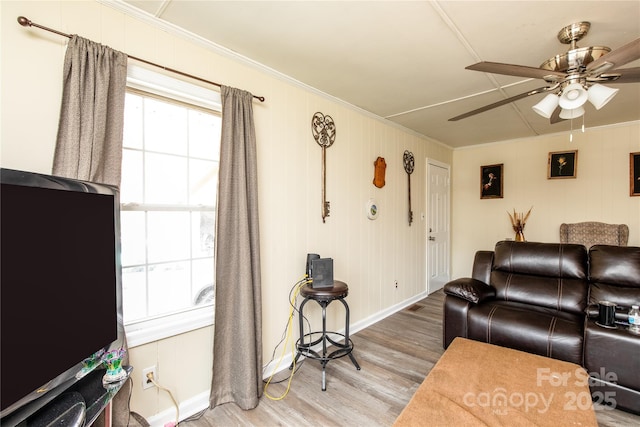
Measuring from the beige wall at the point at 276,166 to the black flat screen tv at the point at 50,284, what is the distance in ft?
1.99

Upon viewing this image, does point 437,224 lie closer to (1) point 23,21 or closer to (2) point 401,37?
(2) point 401,37

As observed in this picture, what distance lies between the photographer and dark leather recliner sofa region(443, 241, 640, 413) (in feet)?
5.94

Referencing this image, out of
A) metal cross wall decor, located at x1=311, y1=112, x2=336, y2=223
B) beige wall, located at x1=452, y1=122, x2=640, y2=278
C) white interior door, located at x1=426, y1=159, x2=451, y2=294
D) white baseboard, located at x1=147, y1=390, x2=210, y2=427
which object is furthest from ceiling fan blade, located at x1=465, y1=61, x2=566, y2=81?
white interior door, located at x1=426, y1=159, x2=451, y2=294

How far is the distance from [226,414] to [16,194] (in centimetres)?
174

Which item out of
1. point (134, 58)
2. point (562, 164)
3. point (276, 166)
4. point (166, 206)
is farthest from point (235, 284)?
point (562, 164)

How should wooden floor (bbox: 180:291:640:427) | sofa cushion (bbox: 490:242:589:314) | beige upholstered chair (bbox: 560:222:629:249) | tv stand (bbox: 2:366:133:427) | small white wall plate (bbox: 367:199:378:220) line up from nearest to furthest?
tv stand (bbox: 2:366:133:427) → wooden floor (bbox: 180:291:640:427) → sofa cushion (bbox: 490:242:589:314) → small white wall plate (bbox: 367:199:378:220) → beige upholstered chair (bbox: 560:222:629:249)

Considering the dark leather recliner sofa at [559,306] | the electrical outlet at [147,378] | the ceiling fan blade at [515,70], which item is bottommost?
the electrical outlet at [147,378]

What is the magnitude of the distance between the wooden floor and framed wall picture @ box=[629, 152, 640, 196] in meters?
3.08

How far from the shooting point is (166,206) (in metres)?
1.82

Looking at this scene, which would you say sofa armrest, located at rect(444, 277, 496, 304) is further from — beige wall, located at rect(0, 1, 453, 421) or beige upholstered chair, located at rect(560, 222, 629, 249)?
beige upholstered chair, located at rect(560, 222, 629, 249)

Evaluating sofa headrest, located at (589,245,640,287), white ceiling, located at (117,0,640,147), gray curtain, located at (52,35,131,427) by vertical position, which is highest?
white ceiling, located at (117,0,640,147)

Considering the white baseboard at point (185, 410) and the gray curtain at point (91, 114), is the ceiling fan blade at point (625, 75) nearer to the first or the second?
the gray curtain at point (91, 114)

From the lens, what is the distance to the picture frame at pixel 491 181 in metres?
4.63

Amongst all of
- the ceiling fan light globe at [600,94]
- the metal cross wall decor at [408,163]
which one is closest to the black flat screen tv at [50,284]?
the ceiling fan light globe at [600,94]
